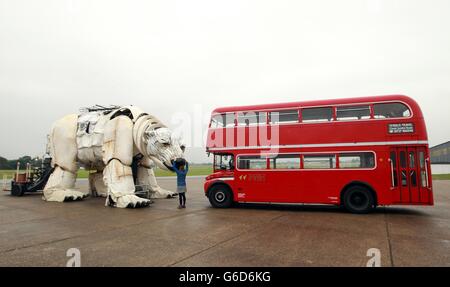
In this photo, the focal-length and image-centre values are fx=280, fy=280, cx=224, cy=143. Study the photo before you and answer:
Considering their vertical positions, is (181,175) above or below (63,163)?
below

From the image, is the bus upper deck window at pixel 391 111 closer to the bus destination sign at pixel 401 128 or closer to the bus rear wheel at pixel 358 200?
the bus destination sign at pixel 401 128

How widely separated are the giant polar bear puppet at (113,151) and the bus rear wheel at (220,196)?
1.70 m

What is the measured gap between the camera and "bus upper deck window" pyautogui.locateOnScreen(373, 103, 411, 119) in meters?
8.12

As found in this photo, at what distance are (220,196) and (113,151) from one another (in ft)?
13.7

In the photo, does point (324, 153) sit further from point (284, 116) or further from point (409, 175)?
point (409, 175)

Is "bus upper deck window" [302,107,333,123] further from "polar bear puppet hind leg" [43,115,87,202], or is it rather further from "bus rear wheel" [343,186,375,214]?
"polar bear puppet hind leg" [43,115,87,202]

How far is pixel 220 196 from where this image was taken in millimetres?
9930

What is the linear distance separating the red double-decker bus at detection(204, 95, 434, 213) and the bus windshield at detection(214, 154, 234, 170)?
0.04 metres

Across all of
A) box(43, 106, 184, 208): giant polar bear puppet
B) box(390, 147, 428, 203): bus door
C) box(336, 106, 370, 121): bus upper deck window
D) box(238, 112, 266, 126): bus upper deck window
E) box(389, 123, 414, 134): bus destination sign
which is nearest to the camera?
box(390, 147, 428, 203): bus door

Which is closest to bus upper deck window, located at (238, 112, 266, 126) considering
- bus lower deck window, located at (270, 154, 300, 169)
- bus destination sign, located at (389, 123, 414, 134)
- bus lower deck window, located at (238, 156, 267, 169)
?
bus lower deck window, located at (238, 156, 267, 169)

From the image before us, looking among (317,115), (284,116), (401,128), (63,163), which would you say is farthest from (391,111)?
(63,163)

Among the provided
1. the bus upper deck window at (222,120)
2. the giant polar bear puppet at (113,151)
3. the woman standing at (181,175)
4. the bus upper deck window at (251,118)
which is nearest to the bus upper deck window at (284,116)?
the bus upper deck window at (251,118)
